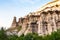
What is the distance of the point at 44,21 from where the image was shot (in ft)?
202

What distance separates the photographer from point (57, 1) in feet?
220

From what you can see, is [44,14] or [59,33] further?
[44,14]

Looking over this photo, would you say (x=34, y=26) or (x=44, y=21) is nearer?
(x=44, y=21)

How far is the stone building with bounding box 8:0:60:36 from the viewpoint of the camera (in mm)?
59706

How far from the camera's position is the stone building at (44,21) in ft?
196

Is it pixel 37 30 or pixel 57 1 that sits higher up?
pixel 57 1

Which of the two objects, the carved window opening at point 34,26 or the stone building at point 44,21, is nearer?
the stone building at point 44,21

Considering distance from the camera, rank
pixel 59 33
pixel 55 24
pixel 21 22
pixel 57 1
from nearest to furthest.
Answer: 1. pixel 59 33
2. pixel 55 24
3. pixel 57 1
4. pixel 21 22

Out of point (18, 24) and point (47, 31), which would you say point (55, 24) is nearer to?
point (47, 31)

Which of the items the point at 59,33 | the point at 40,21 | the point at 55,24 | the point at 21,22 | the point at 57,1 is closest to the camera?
the point at 59,33

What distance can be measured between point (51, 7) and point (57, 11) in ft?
10.7

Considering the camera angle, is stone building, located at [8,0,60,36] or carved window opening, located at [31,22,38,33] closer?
stone building, located at [8,0,60,36]

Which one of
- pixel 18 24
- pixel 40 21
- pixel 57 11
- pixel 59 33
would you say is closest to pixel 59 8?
pixel 57 11

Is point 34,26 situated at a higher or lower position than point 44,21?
lower
